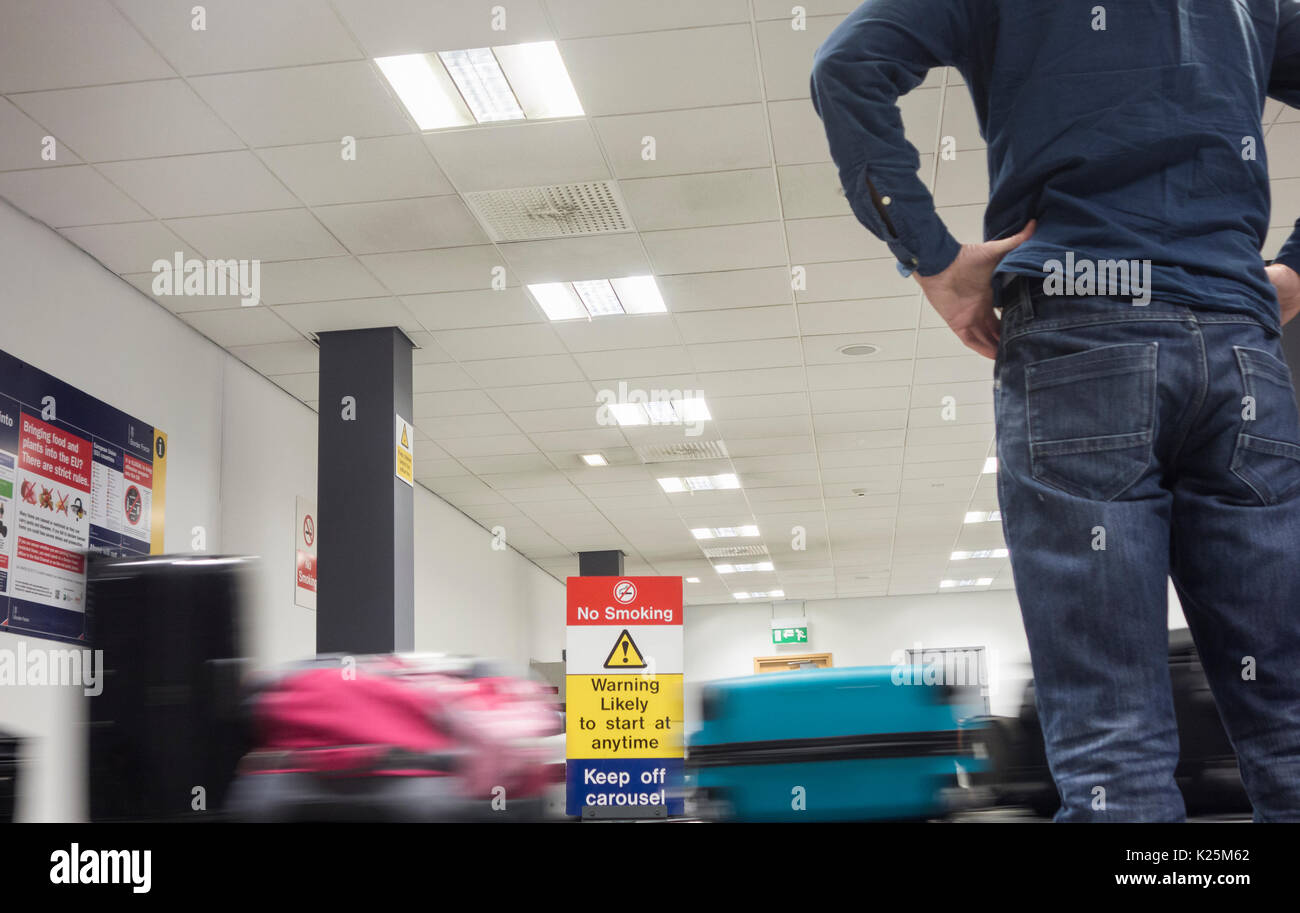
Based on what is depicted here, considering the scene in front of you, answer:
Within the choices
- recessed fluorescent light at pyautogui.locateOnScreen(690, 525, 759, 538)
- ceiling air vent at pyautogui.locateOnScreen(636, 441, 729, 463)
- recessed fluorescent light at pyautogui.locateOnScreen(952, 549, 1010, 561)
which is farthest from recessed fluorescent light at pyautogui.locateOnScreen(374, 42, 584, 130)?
recessed fluorescent light at pyautogui.locateOnScreen(952, 549, 1010, 561)

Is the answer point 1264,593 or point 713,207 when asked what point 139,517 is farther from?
point 1264,593

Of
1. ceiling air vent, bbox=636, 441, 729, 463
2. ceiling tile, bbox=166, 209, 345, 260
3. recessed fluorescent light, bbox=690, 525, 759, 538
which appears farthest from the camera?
recessed fluorescent light, bbox=690, 525, 759, 538

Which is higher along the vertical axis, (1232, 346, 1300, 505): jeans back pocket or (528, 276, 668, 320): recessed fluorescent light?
(528, 276, 668, 320): recessed fluorescent light

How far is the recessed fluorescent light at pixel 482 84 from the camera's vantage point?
4094 mm

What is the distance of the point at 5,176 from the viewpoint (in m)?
4.59

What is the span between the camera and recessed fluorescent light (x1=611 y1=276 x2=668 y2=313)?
19.5 ft

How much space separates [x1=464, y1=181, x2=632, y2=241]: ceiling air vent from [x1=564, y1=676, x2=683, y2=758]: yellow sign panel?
6.77 feet

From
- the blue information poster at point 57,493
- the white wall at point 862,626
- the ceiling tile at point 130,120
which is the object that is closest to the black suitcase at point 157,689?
the ceiling tile at point 130,120

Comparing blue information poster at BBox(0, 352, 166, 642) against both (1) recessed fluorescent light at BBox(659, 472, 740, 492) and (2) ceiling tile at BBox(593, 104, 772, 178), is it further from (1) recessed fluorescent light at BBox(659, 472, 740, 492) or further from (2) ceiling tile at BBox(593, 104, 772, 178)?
(1) recessed fluorescent light at BBox(659, 472, 740, 492)

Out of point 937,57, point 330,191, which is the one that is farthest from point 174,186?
point 937,57

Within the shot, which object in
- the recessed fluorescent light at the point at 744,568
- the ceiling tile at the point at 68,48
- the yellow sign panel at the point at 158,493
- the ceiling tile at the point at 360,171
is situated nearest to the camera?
the ceiling tile at the point at 68,48

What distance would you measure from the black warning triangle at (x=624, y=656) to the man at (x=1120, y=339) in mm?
3997

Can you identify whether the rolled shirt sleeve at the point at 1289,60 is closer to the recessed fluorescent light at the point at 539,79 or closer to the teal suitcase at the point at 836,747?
the teal suitcase at the point at 836,747

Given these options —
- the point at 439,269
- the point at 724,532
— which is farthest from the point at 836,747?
the point at 724,532
